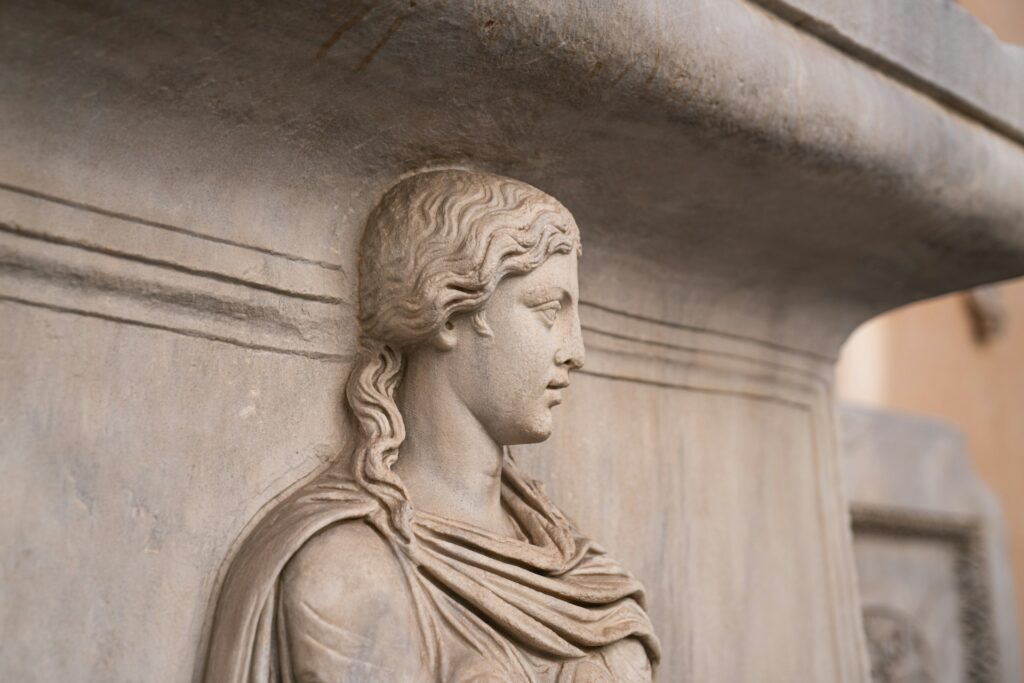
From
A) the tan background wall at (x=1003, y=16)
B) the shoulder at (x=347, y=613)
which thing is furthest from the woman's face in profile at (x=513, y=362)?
the tan background wall at (x=1003, y=16)

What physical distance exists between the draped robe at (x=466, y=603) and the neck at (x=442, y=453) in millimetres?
63

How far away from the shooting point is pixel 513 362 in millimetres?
1468

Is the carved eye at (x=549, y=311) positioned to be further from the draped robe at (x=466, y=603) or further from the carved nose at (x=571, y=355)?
the draped robe at (x=466, y=603)

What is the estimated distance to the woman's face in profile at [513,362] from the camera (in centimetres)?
147

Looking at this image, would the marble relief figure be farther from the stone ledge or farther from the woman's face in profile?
the stone ledge

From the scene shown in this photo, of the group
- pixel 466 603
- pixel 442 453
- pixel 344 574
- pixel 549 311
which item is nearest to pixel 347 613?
pixel 344 574

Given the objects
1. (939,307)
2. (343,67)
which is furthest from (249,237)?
(939,307)

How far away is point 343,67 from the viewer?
1347 mm

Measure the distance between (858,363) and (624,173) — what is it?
11.0 ft

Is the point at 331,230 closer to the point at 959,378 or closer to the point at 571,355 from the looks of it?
the point at 571,355

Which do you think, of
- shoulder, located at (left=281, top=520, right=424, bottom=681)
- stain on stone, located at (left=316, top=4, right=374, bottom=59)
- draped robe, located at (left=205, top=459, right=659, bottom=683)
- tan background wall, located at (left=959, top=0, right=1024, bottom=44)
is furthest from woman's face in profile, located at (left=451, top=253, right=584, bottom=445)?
tan background wall, located at (left=959, top=0, right=1024, bottom=44)

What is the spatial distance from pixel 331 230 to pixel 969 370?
423cm

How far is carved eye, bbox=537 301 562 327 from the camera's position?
1491 millimetres

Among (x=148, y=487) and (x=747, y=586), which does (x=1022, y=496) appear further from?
(x=148, y=487)
